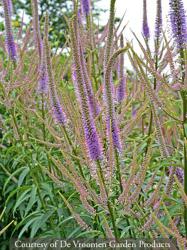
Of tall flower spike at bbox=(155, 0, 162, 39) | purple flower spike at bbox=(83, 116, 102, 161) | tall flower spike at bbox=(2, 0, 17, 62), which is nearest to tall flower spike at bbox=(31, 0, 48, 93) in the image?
tall flower spike at bbox=(2, 0, 17, 62)

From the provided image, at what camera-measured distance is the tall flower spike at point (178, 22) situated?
233 cm

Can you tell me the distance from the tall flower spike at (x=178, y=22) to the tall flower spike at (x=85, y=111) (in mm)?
593

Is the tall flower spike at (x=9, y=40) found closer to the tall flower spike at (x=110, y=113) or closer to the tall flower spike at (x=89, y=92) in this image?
the tall flower spike at (x=89, y=92)

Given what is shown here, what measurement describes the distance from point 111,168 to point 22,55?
150 cm

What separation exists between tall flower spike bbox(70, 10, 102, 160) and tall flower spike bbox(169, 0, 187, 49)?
593 millimetres

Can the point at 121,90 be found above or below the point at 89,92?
below

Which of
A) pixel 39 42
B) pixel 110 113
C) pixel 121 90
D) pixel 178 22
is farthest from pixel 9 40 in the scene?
pixel 110 113

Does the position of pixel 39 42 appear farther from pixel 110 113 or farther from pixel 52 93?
pixel 110 113

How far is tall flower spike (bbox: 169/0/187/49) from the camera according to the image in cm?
233

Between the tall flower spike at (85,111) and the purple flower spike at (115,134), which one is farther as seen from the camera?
the purple flower spike at (115,134)

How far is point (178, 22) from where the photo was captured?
2334mm

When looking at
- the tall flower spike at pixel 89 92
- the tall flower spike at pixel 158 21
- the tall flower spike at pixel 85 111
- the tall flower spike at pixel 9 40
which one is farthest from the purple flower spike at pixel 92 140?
the tall flower spike at pixel 9 40

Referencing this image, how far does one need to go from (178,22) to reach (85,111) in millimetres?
713

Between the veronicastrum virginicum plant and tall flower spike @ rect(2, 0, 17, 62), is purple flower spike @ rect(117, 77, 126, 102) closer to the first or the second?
the veronicastrum virginicum plant
